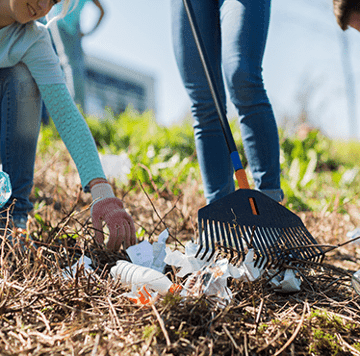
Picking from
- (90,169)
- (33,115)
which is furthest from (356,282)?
(33,115)

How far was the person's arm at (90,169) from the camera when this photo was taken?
1.26 metres

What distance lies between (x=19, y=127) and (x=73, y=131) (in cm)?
33

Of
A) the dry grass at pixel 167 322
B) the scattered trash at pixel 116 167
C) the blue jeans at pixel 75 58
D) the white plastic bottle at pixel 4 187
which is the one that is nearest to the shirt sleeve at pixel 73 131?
the white plastic bottle at pixel 4 187

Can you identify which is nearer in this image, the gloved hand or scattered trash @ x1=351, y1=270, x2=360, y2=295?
scattered trash @ x1=351, y1=270, x2=360, y2=295

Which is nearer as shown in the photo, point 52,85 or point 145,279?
point 145,279

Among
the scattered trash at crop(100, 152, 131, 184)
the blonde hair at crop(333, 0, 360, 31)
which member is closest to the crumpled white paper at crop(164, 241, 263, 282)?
the blonde hair at crop(333, 0, 360, 31)

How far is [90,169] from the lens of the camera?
1.36m

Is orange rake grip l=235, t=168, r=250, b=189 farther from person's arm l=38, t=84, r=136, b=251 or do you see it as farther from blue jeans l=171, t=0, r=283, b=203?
person's arm l=38, t=84, r=136, b=251

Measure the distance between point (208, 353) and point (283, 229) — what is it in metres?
0.51

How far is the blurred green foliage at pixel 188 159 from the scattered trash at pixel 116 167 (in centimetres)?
7

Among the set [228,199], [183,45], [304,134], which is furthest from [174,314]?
[304,134]

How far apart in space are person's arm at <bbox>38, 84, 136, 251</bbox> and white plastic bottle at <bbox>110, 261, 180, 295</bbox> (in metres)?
0.19

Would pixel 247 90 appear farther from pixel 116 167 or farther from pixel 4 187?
pixel 116 167

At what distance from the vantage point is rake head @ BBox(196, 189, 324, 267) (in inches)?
42.2
